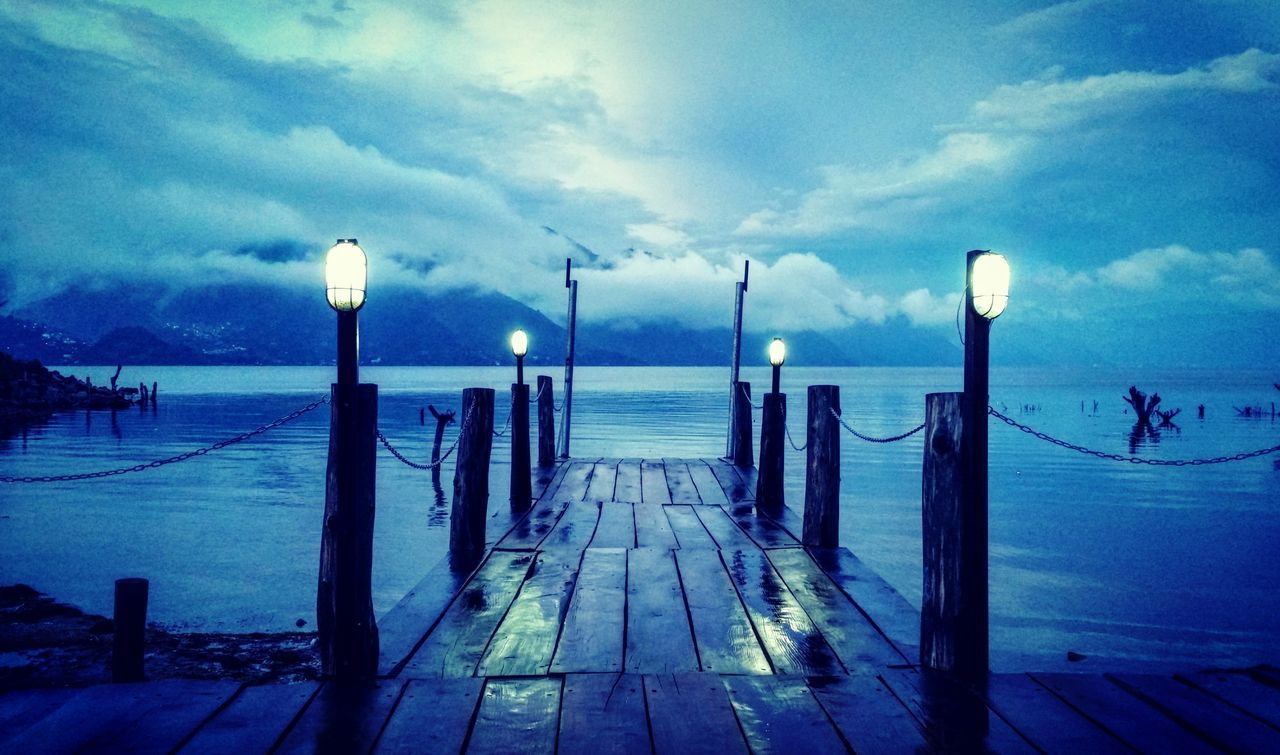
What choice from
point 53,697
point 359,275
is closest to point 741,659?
point 359,275

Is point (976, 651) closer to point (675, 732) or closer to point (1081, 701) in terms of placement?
point (1081, 701)

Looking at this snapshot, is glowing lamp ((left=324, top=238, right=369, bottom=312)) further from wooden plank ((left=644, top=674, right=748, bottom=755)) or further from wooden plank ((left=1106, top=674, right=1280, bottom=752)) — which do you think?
wooden plank ((left=1106, top=674, right=1280, bottom=752))

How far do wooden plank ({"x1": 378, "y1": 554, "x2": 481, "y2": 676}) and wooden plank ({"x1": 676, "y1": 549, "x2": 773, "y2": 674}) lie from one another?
1628 mm

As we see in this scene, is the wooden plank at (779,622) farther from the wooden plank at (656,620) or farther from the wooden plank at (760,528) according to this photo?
the wooden plank at (760,528)

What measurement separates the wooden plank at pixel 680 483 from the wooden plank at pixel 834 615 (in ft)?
10.4

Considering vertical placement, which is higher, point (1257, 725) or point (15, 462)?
point (1257, 725)

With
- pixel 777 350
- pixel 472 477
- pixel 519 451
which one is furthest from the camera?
pixel 777 350

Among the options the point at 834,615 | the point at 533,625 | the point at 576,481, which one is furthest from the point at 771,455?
the point at 533,625

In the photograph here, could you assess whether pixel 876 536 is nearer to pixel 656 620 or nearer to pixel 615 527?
pixel 615 527

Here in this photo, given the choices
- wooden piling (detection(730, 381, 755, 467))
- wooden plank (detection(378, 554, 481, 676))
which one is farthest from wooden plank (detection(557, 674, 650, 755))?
wooden piling (detection(730, 381, 755, 467))

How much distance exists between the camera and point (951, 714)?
11.3ft

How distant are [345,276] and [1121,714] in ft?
13.9

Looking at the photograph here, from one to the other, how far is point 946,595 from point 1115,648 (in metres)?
7.01

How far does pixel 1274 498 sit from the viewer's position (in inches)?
762
